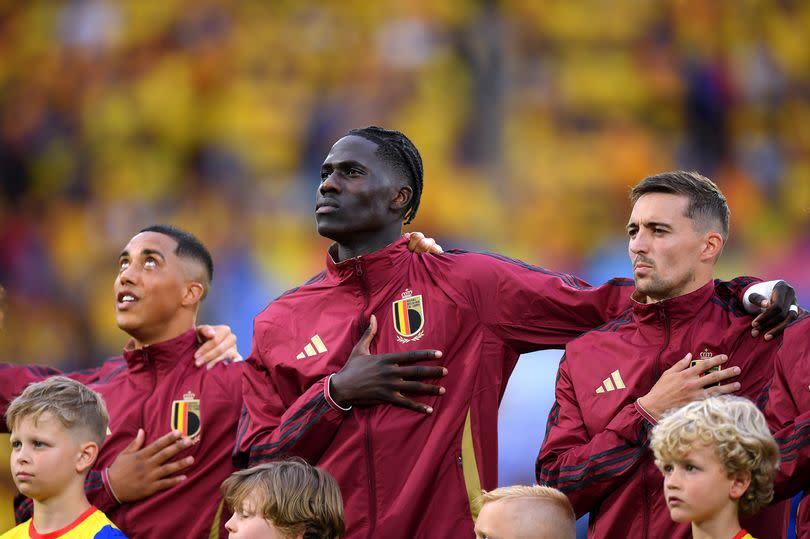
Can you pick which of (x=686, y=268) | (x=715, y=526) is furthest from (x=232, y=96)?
(x=715, y=526)

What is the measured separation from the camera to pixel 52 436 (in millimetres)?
3795

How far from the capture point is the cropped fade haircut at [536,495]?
324cm

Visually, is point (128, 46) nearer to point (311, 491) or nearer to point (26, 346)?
point (26, 346)

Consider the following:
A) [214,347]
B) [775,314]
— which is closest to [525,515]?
[775,314]

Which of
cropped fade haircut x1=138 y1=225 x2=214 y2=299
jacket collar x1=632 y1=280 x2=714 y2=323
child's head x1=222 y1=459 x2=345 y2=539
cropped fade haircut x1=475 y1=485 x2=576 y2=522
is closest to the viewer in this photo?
cropped fade haircut x1=475 y1=485 x2=576 y2=522

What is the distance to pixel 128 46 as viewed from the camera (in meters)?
8.27

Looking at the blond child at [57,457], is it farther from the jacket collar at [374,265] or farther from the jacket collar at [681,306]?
the jacket collar at [681,306]

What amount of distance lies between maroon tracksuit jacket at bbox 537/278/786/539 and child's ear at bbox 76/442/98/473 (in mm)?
1416

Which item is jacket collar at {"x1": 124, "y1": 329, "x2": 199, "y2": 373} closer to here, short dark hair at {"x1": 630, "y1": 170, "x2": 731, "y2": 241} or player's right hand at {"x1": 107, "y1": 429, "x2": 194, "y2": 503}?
player's right hand at {"x1": 107, "y1": 429, "x2": 194, "y2": 503}

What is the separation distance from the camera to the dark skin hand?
3609 mm

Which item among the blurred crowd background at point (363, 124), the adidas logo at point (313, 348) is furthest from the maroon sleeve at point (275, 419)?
the blurred crowd background at point (363, 124)

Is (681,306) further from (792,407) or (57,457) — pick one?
(57,457)

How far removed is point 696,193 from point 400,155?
3.37 feet

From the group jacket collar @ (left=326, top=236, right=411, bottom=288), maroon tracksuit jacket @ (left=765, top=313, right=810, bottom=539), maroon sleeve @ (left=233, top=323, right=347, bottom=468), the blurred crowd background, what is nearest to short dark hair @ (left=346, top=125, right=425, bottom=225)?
jacket collar @ (left=326, top=236, right=411, bottom=288)
